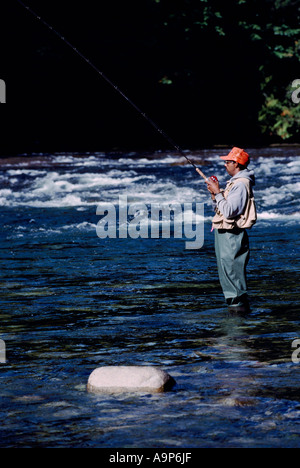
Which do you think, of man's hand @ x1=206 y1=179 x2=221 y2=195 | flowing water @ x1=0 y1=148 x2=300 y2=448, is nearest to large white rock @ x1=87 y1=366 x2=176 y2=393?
flowing water @ x1=0 y1=148 x2=300 y2=448

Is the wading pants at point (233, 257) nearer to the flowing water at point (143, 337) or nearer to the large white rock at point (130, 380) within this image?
the flowing water at point (143, 337)

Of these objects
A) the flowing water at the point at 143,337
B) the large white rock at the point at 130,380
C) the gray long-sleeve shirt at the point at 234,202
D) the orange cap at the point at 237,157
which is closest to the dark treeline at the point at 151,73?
the flowing water at the point at 143,337

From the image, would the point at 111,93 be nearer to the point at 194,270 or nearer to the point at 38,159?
the point at 38,159

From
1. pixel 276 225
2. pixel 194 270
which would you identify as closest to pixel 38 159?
pixel 276 225

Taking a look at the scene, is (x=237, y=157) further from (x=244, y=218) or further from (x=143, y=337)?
(x=143, y=337)

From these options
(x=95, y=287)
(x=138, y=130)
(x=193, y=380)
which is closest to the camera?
(x=193, y=380)

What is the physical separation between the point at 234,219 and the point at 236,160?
46 cm

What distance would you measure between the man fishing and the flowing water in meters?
0.31

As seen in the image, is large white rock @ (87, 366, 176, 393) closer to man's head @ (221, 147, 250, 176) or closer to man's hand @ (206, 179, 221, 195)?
man's hand @ (206, 179, 221, 195)

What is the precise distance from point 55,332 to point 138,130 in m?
30.0

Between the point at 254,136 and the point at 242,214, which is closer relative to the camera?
the point at 242,214

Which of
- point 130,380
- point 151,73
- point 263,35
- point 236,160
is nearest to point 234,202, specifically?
point 236,160

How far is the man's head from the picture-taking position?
696cm

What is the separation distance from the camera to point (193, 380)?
5.33 meters
